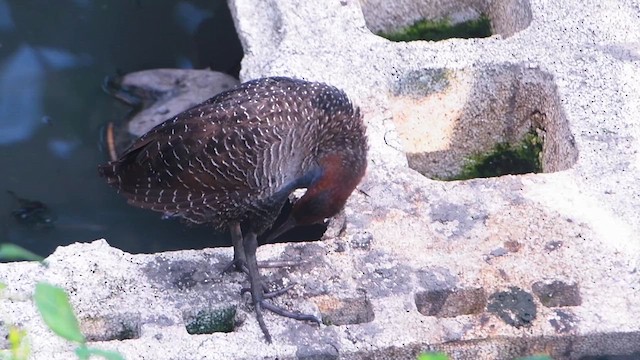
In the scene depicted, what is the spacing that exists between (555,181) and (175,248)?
1.85 m

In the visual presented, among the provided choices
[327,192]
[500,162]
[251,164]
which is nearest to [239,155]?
[251,164]

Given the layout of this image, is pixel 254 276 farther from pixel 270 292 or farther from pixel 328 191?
pixel 328 191

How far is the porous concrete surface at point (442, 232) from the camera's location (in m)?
3.29

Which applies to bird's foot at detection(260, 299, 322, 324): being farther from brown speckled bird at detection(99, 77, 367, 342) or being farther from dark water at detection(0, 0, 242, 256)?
dark water at detection(0, 0, 242, 256)

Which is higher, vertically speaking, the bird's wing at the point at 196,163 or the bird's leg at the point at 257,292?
the bird's wing at the point at 196,163

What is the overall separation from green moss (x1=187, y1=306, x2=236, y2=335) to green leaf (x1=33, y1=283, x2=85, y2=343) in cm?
171

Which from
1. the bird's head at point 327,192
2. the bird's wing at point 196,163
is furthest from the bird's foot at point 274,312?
the bird's wing at point 196,163

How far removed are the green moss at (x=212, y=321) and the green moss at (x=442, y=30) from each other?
241 cm

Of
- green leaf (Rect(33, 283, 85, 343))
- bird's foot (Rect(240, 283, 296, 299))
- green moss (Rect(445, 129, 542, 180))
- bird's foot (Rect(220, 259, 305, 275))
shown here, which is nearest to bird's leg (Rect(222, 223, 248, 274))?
bird's foot (Rect(220, 259, 305, 275))

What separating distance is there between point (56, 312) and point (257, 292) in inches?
69.8

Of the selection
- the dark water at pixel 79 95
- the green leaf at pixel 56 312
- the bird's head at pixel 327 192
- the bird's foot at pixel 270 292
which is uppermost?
the green leaf at pixel 56 312

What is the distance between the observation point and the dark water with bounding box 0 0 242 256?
4.80 meters

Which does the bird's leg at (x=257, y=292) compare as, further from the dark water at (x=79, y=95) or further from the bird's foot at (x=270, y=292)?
the dark water at (x=79, y=95)

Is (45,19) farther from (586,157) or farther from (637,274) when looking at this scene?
(637,274)
